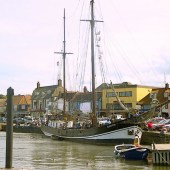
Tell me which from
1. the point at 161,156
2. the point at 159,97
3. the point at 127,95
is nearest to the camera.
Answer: the point at 161,156

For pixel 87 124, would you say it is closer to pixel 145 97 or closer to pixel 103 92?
pixel 145 97

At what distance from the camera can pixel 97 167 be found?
27391 mm

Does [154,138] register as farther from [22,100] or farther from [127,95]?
[22,100]

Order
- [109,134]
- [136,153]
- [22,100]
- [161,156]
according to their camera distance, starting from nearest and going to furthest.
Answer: [161,156]
[136,153]
[109,134]
[22,100]

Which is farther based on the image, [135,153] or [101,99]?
[101,99]

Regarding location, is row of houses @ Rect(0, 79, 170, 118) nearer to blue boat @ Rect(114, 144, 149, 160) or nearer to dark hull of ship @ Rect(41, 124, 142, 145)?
dark hull of ship @ Rect(41, 124, 142, 145)

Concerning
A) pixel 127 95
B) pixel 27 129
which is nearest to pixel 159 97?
pixel 127 95

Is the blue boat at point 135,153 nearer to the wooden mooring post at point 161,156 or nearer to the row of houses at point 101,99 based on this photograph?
the wooden mooring post at point 161,156

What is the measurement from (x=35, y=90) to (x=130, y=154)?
10218 cm

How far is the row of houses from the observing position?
3174 inches

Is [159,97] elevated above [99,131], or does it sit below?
above

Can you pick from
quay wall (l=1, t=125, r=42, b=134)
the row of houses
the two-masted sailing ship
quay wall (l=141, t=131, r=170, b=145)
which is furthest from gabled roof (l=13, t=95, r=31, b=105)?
quay wall (l=141, t=131, r=170, b=145)

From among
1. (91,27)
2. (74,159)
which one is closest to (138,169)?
(74,159)

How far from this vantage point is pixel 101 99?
3954 inches
